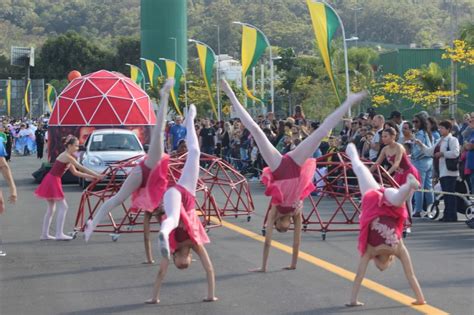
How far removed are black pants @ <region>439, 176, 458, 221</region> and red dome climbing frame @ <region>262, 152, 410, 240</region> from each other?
62.4 inches

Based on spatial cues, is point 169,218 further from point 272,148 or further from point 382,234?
point 272,148

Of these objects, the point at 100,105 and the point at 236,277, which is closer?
the point at 236,277

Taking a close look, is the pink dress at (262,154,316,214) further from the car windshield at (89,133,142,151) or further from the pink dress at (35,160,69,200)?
the car windshield at (89,133,142,151)

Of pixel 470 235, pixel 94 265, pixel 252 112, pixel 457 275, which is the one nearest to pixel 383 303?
pixel 457 275

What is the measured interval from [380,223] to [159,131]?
2470 mm

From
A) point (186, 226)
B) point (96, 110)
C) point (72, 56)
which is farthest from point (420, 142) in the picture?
point (72, 56)

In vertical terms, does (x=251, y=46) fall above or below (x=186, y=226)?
above

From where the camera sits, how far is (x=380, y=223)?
31.3ft

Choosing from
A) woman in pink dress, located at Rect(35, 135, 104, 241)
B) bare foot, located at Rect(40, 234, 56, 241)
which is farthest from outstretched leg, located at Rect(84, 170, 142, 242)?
bare foot, located at Rect(40, 234, 56, 241)

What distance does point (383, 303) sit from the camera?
9875mm

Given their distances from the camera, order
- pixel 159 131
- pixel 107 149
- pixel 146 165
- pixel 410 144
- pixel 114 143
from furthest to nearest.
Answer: pixel 114 143 → pixel 107 149 → pixel 410 144 → pixel 146 165 → pixel 159 131

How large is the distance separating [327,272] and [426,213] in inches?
283

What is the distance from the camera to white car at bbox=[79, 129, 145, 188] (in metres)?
26.8

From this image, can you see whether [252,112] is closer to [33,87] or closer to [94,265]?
[33,87]
